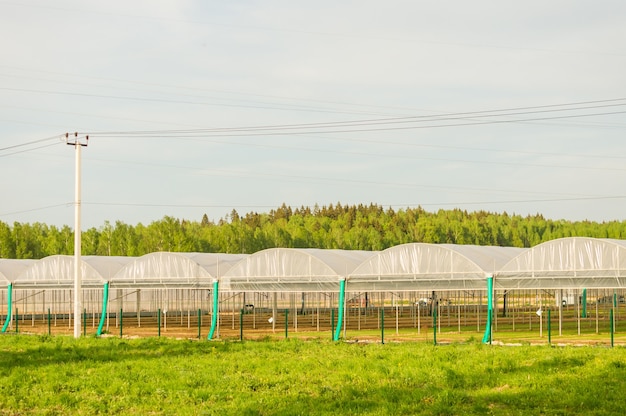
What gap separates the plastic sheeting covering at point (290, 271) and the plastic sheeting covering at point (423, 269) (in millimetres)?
1401

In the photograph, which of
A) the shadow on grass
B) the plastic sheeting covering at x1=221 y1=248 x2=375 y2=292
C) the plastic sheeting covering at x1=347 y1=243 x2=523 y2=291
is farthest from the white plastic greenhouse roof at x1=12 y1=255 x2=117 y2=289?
the plastic sheeting covering at x1=347 y1=243 x2=523 y2=291

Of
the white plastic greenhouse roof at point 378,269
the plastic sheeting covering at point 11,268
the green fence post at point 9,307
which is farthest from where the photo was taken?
the plastic sheeting covering at point 11,268

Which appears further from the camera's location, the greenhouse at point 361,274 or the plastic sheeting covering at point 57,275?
the plastic sheeting covering at point 57,275

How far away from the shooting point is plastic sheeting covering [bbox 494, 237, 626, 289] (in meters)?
35.2

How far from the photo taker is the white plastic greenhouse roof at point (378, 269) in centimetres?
3591

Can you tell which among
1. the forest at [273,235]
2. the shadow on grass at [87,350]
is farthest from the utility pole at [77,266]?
the forest at [273,235]

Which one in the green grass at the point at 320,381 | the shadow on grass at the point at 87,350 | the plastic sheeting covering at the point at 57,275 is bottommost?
the shadow on grass at the point at 87,350

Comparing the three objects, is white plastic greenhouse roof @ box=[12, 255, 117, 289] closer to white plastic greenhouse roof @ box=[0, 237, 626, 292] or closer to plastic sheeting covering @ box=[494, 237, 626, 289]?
white plastic greenhouse roof @ box=[0, 237, 626, 292]

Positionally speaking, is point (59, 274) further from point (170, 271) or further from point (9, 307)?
point (170, 271)

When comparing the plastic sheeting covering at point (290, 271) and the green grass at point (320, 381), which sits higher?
the plastic sheeting covering at point (290, 271)

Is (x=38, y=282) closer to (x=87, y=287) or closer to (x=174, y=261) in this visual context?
(x=87, y=287)

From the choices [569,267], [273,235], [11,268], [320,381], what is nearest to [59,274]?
[11,268]

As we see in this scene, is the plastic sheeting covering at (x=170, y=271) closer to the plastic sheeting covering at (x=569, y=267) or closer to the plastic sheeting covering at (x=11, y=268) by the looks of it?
the plastic sheeting covering at (x=11, y=268)

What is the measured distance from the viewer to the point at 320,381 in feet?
74.8
